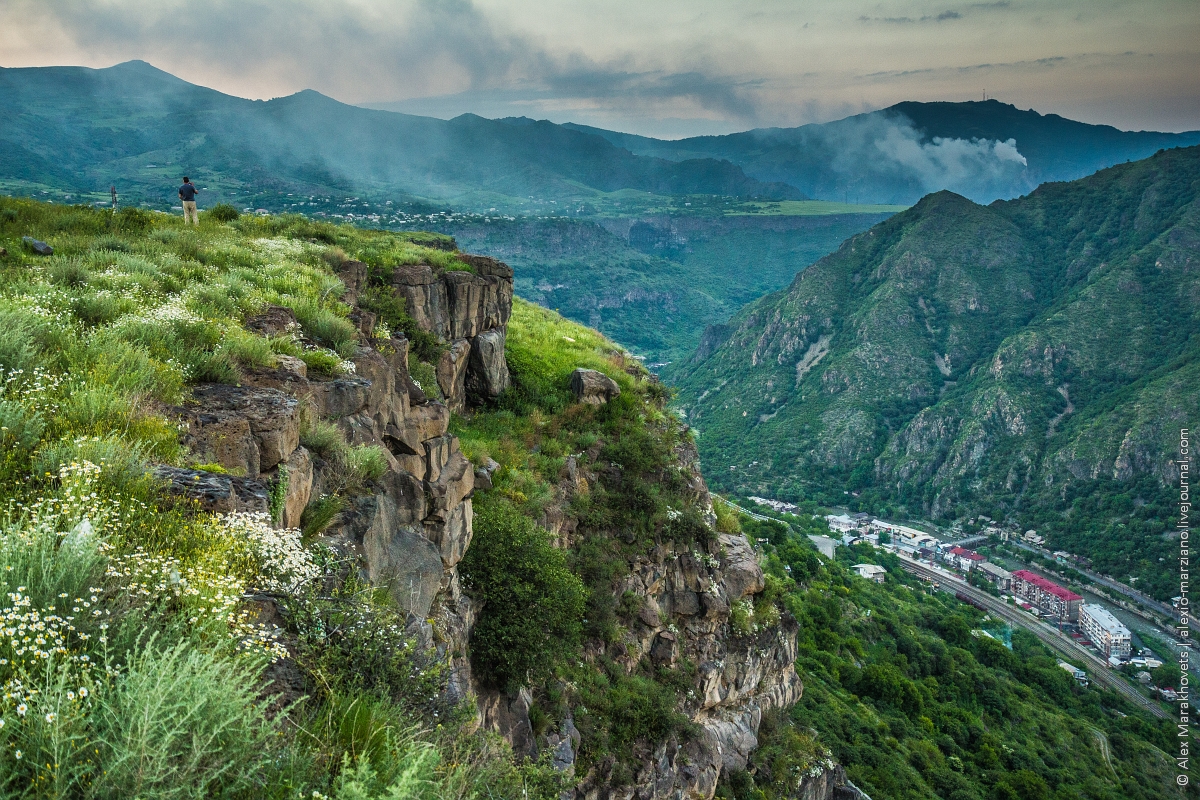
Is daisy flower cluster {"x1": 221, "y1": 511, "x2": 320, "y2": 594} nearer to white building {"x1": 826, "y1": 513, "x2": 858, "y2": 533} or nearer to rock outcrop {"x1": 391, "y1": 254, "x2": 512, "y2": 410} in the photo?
rock outcrop {"x1": 391, "y1": 254, "x2": 512, "y2": 410}

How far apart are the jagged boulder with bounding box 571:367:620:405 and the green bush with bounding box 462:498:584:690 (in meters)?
6.37

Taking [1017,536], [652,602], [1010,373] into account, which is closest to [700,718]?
[652,602]

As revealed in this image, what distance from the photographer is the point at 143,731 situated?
2521 mm

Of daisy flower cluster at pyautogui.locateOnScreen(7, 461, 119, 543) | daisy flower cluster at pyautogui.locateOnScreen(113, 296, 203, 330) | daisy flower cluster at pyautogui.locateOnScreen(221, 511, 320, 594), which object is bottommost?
daisy flower cluster at pyautogui.locateOnScreen(221, 511, 320, 594)

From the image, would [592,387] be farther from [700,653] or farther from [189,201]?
[189,201]

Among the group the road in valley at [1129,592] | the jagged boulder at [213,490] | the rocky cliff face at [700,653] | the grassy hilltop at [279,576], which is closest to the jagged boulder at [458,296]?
the grassy hilltop at [279,576]

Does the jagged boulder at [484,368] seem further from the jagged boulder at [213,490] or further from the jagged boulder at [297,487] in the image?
the jagged boulder at [213,490]

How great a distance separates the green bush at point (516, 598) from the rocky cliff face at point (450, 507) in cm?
41

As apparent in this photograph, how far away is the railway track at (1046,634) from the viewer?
53844mm

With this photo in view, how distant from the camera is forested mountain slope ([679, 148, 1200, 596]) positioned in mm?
83625

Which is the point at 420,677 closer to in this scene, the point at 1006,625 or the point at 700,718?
the point at 700,718

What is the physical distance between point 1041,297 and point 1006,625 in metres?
84.4

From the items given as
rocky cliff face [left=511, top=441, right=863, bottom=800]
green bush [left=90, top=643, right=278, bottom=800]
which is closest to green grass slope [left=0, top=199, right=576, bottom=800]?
green bush [left=90, top=643, right=278, bottom=800]

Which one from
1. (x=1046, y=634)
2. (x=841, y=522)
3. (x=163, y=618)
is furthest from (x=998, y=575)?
(x=163, y=618)
